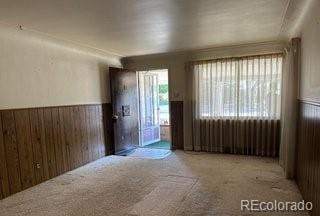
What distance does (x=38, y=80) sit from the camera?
11.3ft

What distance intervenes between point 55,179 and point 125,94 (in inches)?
95.3

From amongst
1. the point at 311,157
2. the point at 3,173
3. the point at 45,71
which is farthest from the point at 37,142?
the point at 311,157

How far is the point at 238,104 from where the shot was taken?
464 cm

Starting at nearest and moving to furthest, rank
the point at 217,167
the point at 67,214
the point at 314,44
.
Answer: the point at 314,44 → the point at 67,214 → the point at 217,167

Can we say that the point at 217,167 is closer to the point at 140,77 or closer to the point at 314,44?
the point at 314,44

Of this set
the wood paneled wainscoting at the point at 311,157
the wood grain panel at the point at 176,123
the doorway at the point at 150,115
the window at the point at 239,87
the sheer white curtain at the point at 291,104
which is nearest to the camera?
the wood paneled wainscoting at the point at 311,157

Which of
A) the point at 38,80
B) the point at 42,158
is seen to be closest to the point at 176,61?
the point at 38,80

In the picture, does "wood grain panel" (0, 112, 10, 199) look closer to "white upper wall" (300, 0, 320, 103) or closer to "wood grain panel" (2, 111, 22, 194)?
"wood grain panel" (2, 111, 22, 194)

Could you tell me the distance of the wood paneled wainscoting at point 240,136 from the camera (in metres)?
4.43

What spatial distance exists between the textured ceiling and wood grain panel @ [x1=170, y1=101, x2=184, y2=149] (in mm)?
1650

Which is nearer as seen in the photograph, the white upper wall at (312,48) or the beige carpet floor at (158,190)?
the white upper wall at (312,48)

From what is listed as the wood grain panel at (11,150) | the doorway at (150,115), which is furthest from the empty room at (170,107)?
the doorway at (150,115)

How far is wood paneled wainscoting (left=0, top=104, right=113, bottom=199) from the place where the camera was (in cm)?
299

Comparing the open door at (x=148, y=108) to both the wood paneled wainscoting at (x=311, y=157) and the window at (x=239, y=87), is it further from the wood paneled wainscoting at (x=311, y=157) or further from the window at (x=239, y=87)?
the wood paneled wainscoting at (x=311, y=157)
